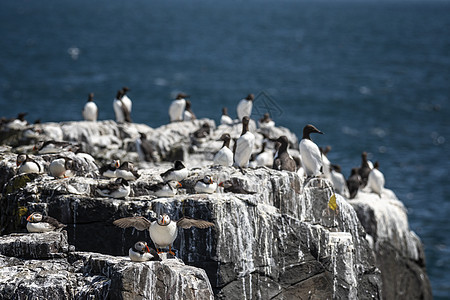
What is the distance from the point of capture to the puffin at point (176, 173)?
13.3 metres

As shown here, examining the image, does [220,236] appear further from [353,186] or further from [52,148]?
[353,186]

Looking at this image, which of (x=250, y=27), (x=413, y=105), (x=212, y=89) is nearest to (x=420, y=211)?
(x=413, y=105)

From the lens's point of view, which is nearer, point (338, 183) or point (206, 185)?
point (206, 185)

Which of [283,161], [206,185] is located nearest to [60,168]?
[206,185]

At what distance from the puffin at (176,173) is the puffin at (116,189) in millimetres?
954

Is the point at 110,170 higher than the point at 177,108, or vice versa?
the point at 177,108

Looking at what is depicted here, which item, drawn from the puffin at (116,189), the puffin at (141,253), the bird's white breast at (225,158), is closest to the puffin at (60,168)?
the puffin at (116,189)

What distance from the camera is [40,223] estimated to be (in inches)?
459

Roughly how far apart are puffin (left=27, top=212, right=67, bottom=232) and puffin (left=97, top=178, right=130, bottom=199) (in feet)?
3.63

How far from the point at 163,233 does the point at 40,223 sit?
207cm

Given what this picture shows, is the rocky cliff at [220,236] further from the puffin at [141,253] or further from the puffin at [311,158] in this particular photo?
the puffin at [311,158]

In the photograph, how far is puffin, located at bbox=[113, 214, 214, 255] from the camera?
11.2 meters

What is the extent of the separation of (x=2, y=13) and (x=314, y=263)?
125820 mm

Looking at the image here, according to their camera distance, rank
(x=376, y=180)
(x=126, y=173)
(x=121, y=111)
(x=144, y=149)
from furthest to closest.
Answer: (x=121, y=111)
(x=144, y=149)
(x=376, y=180)
(x=126, y=173)
